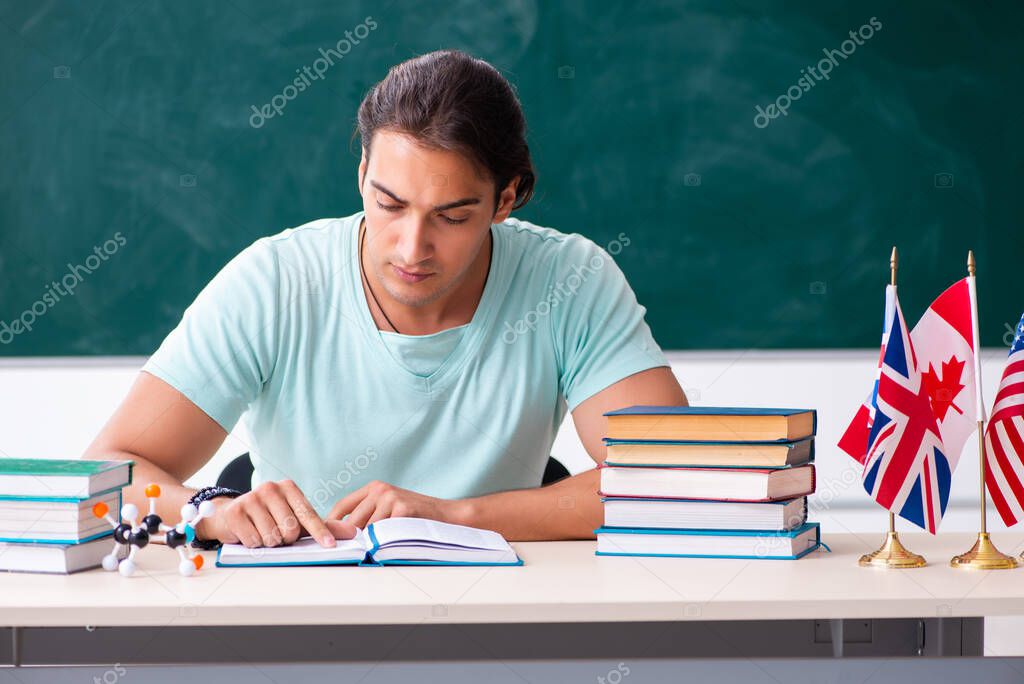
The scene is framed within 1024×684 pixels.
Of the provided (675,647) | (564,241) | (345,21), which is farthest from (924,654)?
(345,21)

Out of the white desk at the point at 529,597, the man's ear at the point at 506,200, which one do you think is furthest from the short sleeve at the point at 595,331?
the white desk at the point at 529,597

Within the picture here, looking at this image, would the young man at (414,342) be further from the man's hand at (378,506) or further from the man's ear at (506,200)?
the man's hand at (378,506)

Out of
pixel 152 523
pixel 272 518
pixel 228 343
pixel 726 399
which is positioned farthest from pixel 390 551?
pixel 726 399

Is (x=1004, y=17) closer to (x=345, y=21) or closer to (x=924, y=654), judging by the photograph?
(x=345, y=21)

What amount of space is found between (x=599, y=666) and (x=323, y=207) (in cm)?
216

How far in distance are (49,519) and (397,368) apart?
701mm

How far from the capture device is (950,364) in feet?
4.91

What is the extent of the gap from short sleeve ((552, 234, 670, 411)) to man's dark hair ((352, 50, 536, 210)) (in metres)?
0.20

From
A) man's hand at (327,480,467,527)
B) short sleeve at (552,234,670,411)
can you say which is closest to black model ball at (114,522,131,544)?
man's hand at (327,480,467,527)

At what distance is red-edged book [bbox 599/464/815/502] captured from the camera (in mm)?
1438

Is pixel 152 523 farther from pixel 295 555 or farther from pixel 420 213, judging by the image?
pixel 420 213

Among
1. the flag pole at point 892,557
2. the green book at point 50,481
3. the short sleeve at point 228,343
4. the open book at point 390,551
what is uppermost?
the short sleeve at point 228,343

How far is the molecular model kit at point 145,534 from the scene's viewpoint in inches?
52.9

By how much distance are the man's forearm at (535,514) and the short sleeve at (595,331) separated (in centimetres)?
29
